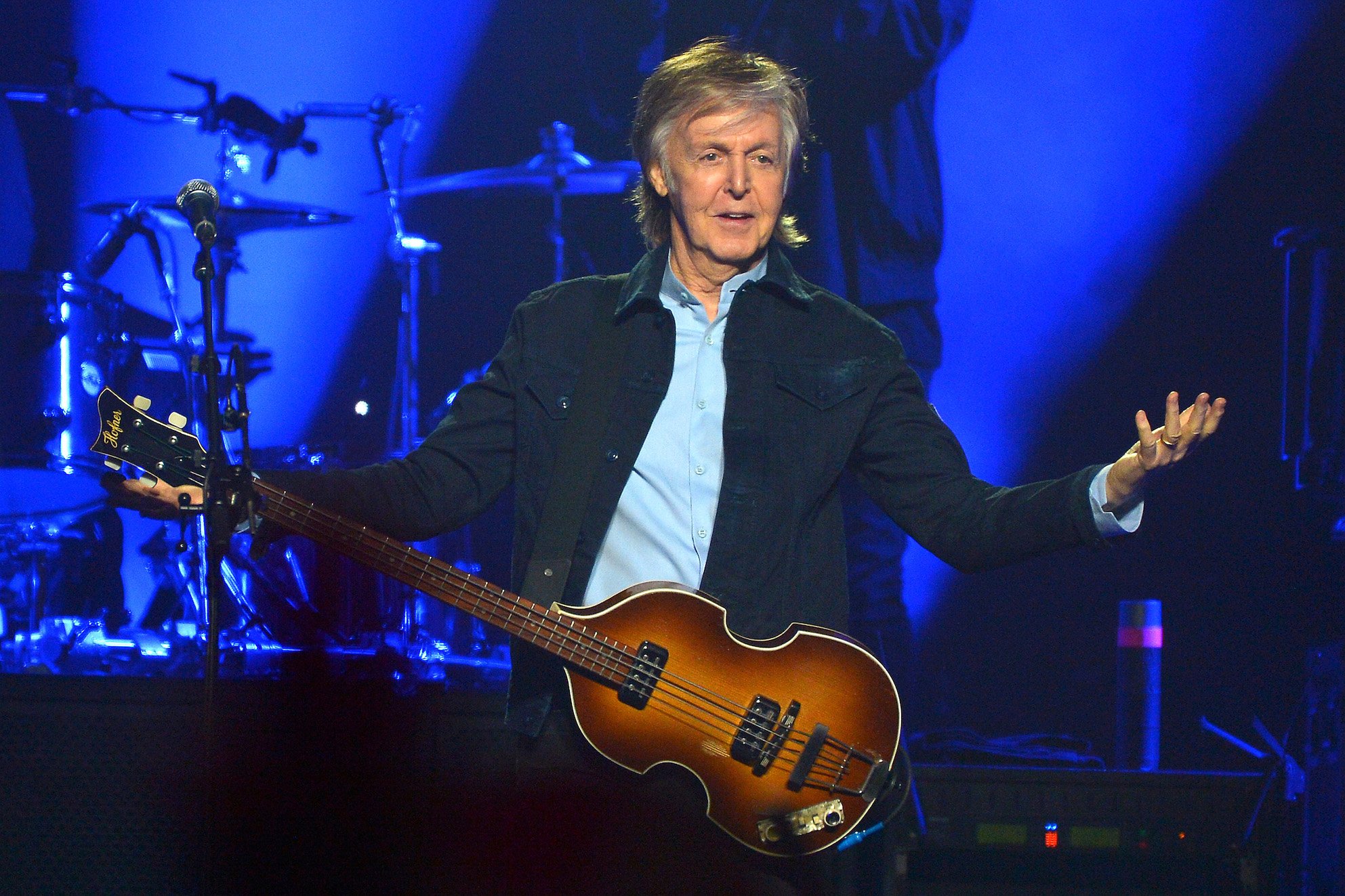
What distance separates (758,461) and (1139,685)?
8.49 feet

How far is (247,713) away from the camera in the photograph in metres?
3.56

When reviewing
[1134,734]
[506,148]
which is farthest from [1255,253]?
[506,148]

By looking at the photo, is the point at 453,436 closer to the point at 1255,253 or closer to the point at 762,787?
the point at 762,787

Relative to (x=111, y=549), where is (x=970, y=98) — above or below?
above

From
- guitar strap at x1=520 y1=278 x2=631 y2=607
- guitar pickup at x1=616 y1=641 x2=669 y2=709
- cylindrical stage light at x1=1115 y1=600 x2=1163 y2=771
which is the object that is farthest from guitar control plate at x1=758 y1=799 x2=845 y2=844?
cylindrical stage light at x1=1115 y1=600 x2=1163 y2=771

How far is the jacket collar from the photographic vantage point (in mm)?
2340

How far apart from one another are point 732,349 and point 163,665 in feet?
9.55

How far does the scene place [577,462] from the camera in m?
2.21

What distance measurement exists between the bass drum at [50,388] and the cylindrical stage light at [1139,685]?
3.85 m

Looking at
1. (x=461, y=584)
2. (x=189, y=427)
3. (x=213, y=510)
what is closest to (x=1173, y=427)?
(x=461, y=584)

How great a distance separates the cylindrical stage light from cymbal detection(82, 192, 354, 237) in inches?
130

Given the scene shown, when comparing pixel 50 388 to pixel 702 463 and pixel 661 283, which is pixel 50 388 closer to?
pixel 661 283

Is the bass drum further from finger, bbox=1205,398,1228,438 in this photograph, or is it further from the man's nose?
finger, bbox=1205,398,1228,438

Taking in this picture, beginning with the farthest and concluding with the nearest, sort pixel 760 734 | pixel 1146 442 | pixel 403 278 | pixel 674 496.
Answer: pixel 403 278
pixel 674 496
pixel 760 734
pixel 1146 442
